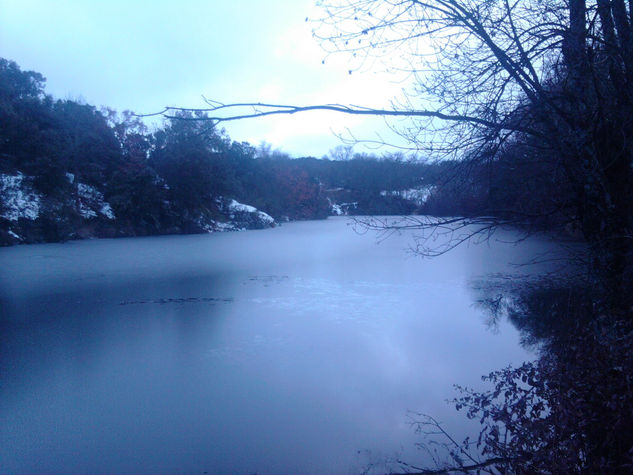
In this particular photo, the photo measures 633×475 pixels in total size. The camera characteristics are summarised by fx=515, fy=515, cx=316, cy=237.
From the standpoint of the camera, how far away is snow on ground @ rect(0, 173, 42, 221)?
18.7m

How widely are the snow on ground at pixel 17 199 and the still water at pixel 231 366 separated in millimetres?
8263

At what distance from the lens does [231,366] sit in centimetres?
568

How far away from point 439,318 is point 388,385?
2.83 metres

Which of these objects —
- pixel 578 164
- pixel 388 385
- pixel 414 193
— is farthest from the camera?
pixel 388 385

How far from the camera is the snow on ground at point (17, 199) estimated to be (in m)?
18.7

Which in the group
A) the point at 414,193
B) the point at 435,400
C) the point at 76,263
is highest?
the point at 414,193

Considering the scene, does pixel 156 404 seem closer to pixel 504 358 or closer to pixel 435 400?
pixel 435 400

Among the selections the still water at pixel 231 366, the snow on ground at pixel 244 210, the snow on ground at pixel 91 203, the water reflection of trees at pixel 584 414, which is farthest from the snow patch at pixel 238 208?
the water reflection of trees at pixel 584 414

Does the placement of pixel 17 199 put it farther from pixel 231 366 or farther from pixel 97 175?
pixel 231 366

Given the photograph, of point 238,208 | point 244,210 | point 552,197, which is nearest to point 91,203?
point 238,208

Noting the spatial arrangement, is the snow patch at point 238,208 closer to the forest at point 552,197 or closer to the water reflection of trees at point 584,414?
the forest at point 552,197

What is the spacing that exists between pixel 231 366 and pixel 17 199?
1737 centimetres

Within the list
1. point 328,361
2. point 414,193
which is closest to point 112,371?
point 328,361

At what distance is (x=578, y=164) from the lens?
2.90 meters
